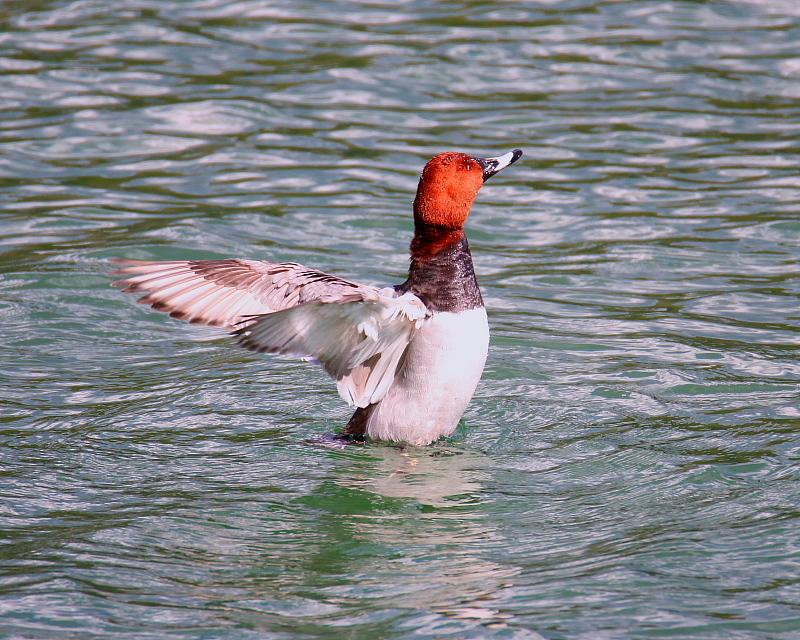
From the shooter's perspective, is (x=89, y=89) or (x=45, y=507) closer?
(x=45, y=507)

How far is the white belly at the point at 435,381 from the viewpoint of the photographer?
18.1 feet

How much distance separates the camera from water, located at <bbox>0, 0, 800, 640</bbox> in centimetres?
436

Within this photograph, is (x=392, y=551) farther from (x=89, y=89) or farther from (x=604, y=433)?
(x=89, y=89)

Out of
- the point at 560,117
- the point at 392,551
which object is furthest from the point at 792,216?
the point at 392,551

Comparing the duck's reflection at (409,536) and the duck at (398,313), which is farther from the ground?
the duck at (398,313)

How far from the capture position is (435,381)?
5582 millimetres

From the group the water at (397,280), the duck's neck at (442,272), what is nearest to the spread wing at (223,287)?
the duck's neck at (442,272)

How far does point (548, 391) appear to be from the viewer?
652cm

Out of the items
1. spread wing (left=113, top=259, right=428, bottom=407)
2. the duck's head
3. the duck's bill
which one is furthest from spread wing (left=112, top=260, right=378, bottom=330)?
the duck's bill

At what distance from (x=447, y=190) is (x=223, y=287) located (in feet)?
4.30

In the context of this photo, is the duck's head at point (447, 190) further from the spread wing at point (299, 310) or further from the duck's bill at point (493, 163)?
the spread wing at point (299, 310)

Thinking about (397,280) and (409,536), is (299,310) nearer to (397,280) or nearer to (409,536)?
(409,536)

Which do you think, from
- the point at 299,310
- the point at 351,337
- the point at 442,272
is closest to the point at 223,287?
the point at 351,337

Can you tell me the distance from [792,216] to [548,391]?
3707 millimetres
